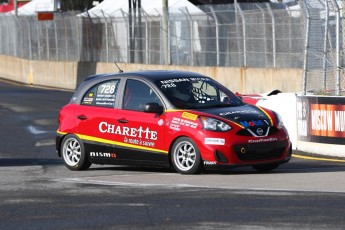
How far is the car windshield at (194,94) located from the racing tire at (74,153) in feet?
5.19

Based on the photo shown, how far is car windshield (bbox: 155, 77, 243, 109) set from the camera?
14.8 metres

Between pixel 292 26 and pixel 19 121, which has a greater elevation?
pixel 292 26

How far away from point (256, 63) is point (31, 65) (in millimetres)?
22037

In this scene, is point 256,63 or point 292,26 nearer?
point 292,26

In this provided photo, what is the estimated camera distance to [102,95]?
15539mm

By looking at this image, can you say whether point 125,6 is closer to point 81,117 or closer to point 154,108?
point 81,117

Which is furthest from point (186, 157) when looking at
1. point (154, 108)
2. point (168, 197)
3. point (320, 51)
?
point (320, 51)

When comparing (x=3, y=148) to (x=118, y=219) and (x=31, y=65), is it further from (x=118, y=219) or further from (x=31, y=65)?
(x=31, y=65)

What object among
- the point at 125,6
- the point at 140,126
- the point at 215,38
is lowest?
the point at 140,126

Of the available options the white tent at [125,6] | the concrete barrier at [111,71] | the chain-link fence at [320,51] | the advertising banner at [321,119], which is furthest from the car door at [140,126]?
the white tent at [125,6]

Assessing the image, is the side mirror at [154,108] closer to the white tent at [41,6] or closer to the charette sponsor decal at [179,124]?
the charette sponsor decal at [179,124]

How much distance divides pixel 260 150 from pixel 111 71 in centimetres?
3074

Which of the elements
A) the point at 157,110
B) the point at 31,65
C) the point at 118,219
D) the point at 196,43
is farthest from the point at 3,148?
the point at 31,65

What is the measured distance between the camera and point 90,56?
4806cm
